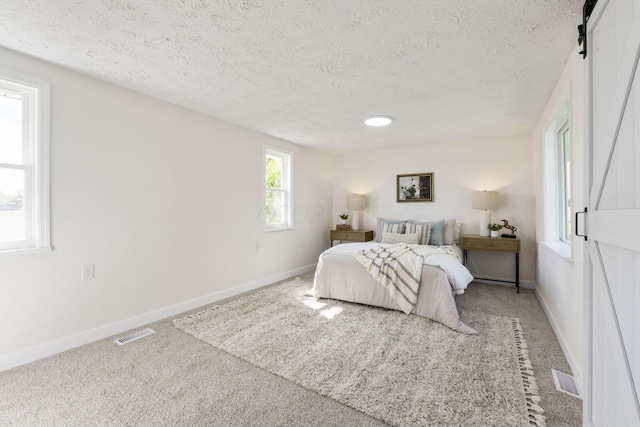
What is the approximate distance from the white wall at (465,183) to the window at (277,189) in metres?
1.45

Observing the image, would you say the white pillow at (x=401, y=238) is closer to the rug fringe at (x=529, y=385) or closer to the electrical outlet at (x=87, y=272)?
the rug fringe at (x=529, y=385)

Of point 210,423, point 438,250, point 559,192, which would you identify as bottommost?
point 210,423

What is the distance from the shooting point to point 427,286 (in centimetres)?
298

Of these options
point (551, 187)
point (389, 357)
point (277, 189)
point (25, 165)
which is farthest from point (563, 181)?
point (25, 165)

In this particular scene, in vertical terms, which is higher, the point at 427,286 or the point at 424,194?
the point at 424,194

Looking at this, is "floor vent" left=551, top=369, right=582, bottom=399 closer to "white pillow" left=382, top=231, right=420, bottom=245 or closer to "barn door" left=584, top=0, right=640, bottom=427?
"barn door" left=584, top=0, right=640, bottom=427

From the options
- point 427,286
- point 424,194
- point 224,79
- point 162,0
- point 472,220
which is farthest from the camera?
point 424,194

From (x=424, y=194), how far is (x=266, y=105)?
314 cm

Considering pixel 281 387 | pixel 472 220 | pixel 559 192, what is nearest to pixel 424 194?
pixel 472 220

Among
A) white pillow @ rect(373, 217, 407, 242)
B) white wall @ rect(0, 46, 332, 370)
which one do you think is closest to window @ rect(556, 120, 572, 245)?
white pillow @ rect(373, 217, 407, 242)

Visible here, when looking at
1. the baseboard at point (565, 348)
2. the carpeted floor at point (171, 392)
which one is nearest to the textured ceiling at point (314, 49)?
the baseboard at point (565, 348)

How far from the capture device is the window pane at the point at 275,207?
14.9ft

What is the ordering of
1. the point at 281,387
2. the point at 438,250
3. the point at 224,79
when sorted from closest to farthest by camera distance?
the point at 281,387 < the point at 224,79 < the point at 438,250

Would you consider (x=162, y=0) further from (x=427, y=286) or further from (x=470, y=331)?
(x=470, y=331)
